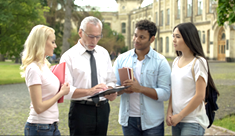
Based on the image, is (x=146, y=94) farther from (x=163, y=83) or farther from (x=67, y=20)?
(x=67, y=20)

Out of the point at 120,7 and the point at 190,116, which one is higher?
the point at 120,7

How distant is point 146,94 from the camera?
10.7 feet

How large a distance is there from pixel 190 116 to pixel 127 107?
0.83 m

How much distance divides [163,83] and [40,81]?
1.57 meters

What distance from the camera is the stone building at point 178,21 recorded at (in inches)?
1411

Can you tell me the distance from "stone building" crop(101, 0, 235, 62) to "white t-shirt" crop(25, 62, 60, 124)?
108 ft

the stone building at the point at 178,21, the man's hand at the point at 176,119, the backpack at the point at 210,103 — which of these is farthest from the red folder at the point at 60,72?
the stone building at the point at 178,21

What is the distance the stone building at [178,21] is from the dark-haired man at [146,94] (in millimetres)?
31924

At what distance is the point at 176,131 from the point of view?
10.1 feet

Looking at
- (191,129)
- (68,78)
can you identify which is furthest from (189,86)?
(68,78)

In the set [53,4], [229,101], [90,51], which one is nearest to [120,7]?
[53,4]

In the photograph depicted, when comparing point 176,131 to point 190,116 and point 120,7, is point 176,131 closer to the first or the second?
point 190,116

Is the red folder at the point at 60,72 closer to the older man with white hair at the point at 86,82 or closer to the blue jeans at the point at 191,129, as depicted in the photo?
the older man with white hair at the point at 86,82

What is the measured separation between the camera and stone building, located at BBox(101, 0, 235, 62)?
118 ft
